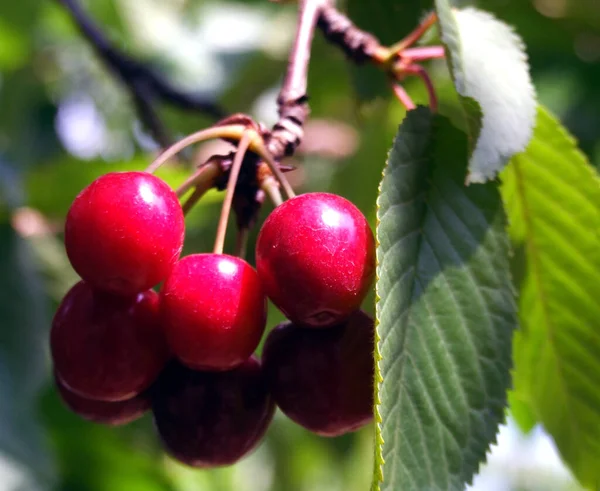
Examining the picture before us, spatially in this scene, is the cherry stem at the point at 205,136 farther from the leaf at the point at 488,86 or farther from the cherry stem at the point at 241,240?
the leaf at the point at 488,86

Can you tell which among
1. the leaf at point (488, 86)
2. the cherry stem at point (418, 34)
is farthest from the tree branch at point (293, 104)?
the leaf at point (488, 86)

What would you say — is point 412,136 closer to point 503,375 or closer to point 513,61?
point 513,61

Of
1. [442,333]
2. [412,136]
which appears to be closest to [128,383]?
[442,333]

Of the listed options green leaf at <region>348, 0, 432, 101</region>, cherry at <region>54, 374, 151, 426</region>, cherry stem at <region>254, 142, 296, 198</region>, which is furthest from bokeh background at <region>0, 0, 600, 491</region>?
cherry stem at <region>254, 142, 296, 198</region>

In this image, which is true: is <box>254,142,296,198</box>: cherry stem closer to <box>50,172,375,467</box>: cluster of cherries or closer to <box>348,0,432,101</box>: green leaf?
<box>50,172,375,467</box>: cluster of cherries

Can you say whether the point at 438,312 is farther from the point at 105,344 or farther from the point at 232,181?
the point at 105,344

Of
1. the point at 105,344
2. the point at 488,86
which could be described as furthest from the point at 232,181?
the point at 488,86

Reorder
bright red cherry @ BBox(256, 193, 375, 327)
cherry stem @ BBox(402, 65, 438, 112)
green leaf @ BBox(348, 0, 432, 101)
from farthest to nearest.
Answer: green leaf @ BBox(348, 0, 432, 101)
cherry stem @ BBox(402, 65, 438, 112)
bright red cherry @ BBox(256, 193, 375, 327)
